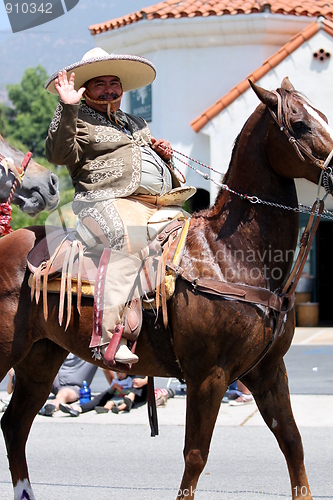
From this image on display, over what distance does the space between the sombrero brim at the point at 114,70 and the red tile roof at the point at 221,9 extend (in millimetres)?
10253

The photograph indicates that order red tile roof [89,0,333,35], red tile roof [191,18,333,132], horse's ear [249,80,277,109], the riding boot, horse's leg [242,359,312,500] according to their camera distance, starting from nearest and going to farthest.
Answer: horse's ear [249,80,277,109] < the riding boot < horse's leg [242,359,312,500] < red tile roof [191,18,333,132] < red tile roof [89,0,333,35]

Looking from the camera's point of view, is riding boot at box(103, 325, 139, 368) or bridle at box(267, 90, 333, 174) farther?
Answer: riding boot at box(103, 325, 139, 368)

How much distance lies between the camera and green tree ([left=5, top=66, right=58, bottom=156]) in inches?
1921

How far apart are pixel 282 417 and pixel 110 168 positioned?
1.87 metres

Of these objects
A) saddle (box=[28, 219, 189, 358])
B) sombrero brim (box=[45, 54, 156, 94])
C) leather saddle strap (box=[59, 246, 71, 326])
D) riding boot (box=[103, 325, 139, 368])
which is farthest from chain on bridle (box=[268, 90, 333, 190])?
leather saddle strap (box=[59, 246, 71, 326])

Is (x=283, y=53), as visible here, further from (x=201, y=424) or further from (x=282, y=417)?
(x=201, y=424)

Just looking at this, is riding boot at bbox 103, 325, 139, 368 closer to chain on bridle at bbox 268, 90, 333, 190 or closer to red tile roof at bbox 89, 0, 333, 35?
chain on bridle at bbox 268, 90, 333, 190

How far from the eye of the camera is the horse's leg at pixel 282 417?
13.1 ft

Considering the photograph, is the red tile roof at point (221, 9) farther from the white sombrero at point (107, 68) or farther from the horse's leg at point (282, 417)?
the horse's leg at point (282, 417)

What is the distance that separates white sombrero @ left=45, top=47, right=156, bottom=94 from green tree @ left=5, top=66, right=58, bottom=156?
144ft

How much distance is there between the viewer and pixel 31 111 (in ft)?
168

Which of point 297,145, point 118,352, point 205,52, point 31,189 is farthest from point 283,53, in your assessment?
point 118,352

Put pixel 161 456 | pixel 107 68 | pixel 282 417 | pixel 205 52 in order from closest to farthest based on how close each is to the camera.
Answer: pixel 282 417
pixel 107 68
pixel 161 456
pixel 205 52

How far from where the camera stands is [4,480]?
5.34m
